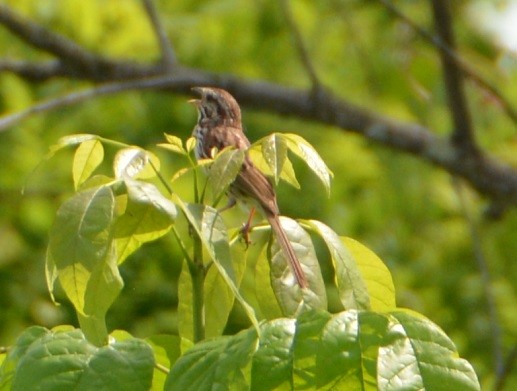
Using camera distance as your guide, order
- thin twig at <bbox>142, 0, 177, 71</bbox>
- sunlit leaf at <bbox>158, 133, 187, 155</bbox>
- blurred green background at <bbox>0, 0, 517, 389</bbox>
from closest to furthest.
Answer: sunlit leaf at <bbox>158, 133, 187, 155</bbox>
thin twig at <bbox>142, 0, 177, 71</bbox>
blurred green background at <bbox>0, 0, 517, 389</bbox>

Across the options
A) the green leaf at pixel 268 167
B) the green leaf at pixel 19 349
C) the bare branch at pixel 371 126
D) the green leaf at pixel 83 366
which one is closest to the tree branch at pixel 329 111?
the bare branch at pixel 371 126

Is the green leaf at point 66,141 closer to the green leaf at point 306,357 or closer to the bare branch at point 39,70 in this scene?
the green leaf at point 306,357

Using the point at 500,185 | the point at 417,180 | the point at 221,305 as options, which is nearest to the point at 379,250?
the point at 417,180

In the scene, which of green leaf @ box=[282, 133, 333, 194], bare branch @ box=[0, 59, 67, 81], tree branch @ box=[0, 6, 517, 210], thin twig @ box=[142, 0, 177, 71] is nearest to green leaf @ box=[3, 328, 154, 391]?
green leaf @ box=[282, 133, 333, 194]

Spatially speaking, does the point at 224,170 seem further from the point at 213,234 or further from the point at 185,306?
the point at 185,306

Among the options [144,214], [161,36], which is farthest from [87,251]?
[161,36]

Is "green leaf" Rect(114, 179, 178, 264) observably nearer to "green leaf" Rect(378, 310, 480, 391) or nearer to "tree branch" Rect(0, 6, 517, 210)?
"green leaf" Rect(378, 310, 480, 391)
